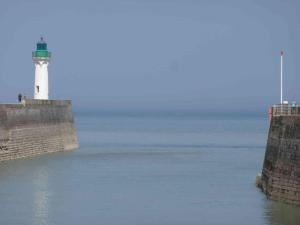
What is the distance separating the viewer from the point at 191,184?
37125mm

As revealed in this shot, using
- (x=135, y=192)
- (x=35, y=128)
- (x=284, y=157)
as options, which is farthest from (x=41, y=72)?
(x=284, y=157)

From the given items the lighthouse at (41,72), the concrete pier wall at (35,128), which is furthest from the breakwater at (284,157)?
the lighthouse at (41,72)

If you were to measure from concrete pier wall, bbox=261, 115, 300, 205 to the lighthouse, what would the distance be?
102 ft

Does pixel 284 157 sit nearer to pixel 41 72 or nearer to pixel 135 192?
pixel 135 192

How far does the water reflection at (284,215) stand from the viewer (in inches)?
1070

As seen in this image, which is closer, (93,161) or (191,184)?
(191,184)

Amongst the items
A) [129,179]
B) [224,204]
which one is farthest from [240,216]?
[129,179]

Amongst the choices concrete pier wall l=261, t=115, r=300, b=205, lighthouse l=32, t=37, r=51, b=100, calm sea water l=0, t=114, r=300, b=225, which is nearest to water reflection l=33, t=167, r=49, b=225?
calm sea water l=0, t=114, r=300, b=225

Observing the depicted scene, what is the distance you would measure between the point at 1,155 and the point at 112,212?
58.3 feet

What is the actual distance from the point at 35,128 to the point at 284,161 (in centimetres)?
2695

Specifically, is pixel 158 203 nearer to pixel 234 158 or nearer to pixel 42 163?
pixel 42 163

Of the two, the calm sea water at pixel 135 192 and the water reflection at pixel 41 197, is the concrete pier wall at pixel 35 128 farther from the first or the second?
the water reflection at pixel 41 197

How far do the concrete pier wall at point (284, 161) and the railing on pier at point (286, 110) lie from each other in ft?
1.19

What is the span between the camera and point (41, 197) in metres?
32.5
